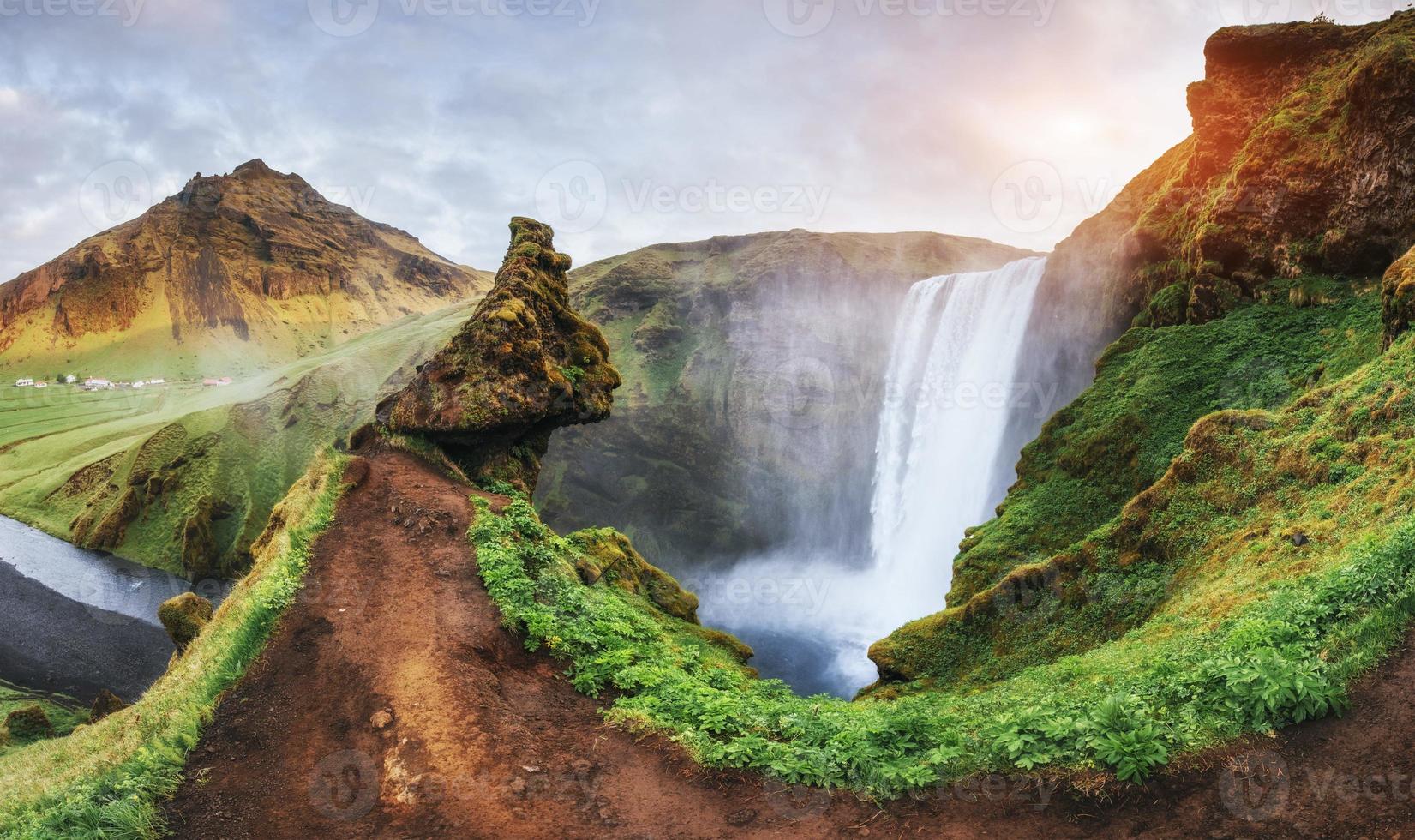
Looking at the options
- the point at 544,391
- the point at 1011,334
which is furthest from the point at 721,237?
the point at 544,391

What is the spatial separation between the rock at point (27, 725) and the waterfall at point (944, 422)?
131 feet

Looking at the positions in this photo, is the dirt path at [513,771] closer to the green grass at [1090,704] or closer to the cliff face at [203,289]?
the green grass at [1090,704]

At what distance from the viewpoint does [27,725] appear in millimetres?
24922

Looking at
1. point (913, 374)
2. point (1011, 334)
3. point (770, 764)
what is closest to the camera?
point (770, 764)

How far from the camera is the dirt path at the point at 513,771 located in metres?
5.10

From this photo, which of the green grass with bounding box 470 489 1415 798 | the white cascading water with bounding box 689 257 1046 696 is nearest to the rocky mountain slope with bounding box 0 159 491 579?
the white cascading water with bounding box 689 257 1046 696

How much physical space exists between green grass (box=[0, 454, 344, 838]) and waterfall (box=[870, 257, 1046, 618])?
32.2m

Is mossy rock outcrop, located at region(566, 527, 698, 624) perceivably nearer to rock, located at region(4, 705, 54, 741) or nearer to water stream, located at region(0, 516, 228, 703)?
rock, located at region(4, 705, 54, 741)

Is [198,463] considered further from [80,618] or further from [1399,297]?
[1399,297]

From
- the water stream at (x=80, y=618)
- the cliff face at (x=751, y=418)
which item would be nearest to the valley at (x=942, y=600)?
the water stream at (x=80, y=618)

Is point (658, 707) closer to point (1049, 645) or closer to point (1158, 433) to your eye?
point (1049, 645)

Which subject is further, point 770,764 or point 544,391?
point 544,391

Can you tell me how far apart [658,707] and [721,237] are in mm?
73433

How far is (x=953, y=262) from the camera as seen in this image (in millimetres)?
70500
